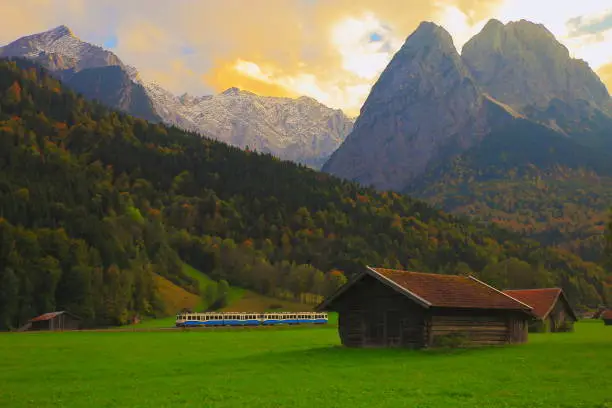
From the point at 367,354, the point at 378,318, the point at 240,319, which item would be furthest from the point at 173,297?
the point at 367,354

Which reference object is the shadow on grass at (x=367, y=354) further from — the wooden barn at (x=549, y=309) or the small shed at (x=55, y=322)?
the small shed at (x=55, y=322)

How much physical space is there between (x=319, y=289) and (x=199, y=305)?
3540 centimetres

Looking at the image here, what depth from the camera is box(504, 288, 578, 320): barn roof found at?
Result: 253 ft

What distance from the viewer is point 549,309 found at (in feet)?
252

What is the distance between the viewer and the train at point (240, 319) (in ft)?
349

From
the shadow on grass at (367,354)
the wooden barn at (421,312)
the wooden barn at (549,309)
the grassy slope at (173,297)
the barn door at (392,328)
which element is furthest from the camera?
the grassy slope at (173,297)

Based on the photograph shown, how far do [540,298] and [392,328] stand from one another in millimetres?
41523

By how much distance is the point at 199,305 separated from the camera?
558 feet

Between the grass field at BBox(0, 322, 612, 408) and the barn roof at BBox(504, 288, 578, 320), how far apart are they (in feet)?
115

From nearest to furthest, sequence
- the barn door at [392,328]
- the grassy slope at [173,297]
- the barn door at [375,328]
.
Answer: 1. the barn door at [392,328]
2. the barn door at [375,328]
3. the grassy slope at [173,297]

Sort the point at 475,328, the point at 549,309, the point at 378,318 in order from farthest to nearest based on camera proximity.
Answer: the point at 549,309, the point at 378,318, the point at 475,328

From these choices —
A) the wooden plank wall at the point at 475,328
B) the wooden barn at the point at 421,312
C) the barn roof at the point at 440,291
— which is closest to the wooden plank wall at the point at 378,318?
the wooden barn at the point at 421,312

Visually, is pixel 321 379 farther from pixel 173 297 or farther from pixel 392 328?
pixel 173 297

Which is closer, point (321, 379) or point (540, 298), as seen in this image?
point (321, 379)
